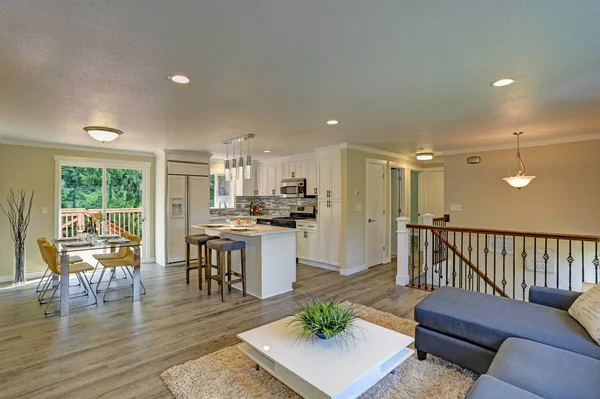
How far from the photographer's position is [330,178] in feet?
19.1

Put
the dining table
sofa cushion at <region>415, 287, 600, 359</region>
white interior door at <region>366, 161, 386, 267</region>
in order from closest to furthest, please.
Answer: sofa cushion at <region>415, 287, 600, 359</region>, the dining table, white interior door at <region>366, 161, 386, 267</region>

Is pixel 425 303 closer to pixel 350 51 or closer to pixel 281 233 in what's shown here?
pixel 350 51

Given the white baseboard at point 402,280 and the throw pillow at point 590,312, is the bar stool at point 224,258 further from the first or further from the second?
the throw pillow at point 590,312

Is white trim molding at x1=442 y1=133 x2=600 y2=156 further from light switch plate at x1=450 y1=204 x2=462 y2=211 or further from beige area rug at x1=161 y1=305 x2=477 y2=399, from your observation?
beige area rug at x1=161 y1=305 x2=477 y2=399

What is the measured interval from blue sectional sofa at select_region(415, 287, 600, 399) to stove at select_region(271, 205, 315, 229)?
13.1 feet

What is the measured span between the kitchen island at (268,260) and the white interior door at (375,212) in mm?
2016

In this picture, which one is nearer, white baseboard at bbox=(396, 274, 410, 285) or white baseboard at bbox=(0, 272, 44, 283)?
white baseboard at bbox=(396, 274, 410, 285)

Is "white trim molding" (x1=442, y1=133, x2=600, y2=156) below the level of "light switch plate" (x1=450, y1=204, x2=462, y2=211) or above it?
above

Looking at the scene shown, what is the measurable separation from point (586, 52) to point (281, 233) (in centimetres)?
365

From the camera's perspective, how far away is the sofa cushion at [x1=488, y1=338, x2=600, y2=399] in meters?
1.48

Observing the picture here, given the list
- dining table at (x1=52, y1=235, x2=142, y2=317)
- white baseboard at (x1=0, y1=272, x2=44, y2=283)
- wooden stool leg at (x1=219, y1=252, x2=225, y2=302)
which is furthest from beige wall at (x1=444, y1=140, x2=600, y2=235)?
white baseboard at (x1=0, y1=272, x2=44, y2=283)

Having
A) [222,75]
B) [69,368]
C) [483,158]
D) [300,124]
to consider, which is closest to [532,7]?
[222,75]

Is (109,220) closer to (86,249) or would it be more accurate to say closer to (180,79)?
(86,249)

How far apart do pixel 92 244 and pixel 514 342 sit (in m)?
4.71
